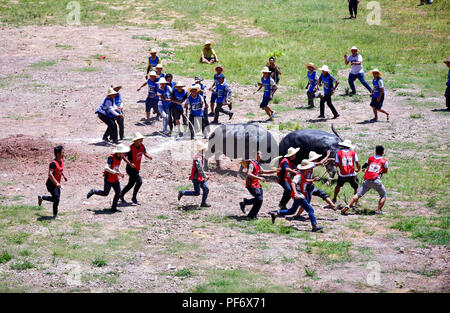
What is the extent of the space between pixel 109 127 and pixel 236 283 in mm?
9578

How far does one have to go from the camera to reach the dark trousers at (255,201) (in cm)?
1381

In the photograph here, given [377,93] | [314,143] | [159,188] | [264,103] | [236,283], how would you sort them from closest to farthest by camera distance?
[236,283], [159,188], [314,143], [264,103], [377,93]

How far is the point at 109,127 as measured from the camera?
747 inches

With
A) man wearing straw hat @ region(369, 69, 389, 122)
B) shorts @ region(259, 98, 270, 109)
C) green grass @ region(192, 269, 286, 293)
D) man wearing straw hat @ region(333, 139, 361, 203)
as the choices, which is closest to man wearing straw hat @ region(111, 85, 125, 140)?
shorts @ region(259, 98, 270, 109)

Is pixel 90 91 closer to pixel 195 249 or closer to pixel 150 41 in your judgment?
pixel 150 41

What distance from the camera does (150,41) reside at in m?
32.8

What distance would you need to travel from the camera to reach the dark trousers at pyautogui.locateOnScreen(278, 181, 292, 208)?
47.0 ft

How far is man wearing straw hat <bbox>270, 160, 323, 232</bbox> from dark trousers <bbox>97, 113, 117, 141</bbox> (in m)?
7.09

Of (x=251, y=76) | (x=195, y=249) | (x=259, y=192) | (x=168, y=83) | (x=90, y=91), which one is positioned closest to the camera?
(x=195, y=249)

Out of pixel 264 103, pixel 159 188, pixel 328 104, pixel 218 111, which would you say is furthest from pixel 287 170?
pixel 328 104

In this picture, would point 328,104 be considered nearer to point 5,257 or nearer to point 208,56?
point 208,56

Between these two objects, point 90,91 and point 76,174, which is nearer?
point 76,174

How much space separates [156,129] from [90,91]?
534 cm

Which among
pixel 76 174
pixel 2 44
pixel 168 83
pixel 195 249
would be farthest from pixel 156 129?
pixel 2 44
